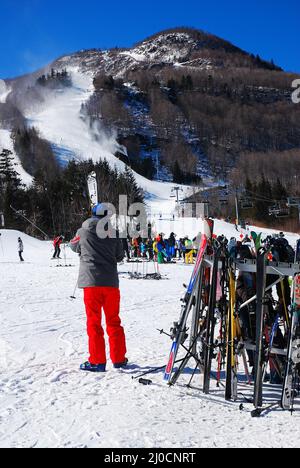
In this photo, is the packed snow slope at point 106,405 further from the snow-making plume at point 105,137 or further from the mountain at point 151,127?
the snow-making plume at point 105,137

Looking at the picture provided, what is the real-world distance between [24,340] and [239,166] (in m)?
138

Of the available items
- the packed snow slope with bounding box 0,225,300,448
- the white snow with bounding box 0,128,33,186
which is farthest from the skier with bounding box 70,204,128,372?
the white snow with bounding box 0,128,33,186

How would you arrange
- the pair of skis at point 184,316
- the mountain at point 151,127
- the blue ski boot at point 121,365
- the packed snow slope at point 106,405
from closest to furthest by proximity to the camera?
the packed snow slope at point 106,405
the pair of skis at point 184,316
the blue ski boot at point 121,365
the mountain at point 151,127

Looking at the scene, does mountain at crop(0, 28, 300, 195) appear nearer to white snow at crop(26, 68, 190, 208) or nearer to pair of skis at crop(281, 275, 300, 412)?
white snow at crop(26, 68, 190, 208)

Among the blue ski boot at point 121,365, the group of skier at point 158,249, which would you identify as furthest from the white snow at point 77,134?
the blue ski boot at point 121,365

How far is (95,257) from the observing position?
16.5 ft

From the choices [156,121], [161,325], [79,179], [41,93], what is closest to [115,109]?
[156,121]

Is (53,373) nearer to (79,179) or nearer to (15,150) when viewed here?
(79,179)

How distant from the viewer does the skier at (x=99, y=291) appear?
492 centimetres

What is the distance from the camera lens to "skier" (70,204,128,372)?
4922 mm

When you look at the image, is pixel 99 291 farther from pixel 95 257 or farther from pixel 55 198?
pixel 55 198

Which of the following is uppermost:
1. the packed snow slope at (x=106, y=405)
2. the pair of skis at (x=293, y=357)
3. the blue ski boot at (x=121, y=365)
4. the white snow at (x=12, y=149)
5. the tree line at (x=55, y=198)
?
the white snow at (x=12, y=149)

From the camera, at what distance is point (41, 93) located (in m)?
178

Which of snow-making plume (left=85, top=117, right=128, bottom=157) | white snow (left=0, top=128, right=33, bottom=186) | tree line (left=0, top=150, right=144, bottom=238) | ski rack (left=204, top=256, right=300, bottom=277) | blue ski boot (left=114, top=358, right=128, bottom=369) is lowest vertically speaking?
blue ski boot (left=114, top=358, right=128, bottom=369)
